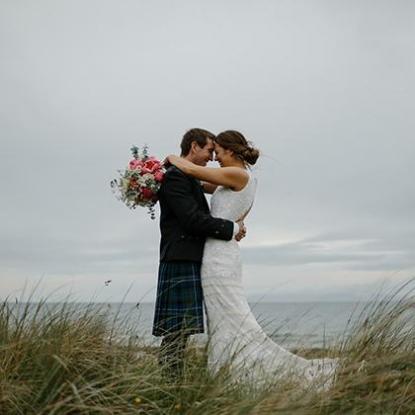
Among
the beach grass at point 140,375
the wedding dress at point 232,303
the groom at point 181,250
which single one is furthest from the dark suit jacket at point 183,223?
the beach grass at point 140,375

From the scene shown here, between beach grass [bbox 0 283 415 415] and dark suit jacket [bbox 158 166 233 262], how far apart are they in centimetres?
87

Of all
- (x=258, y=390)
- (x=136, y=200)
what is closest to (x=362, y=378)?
(x=258, y=390)

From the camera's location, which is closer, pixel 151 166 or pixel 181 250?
pixel 181 250

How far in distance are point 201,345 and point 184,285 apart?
0.57m

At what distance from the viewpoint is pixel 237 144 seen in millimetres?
6680

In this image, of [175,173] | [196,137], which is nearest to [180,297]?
[175,173]

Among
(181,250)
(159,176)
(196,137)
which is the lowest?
(181,250)

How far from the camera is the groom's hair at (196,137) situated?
6750mm

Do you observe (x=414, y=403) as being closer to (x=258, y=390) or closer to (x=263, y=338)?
(x=258, y=390)

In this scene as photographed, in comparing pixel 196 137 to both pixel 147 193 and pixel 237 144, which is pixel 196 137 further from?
pixel 147 193

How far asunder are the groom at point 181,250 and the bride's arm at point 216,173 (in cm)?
7

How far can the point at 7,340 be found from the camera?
A: 16.4 feet

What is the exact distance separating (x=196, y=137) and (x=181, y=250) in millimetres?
1032

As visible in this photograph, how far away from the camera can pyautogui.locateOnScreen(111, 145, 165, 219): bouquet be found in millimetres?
6641
